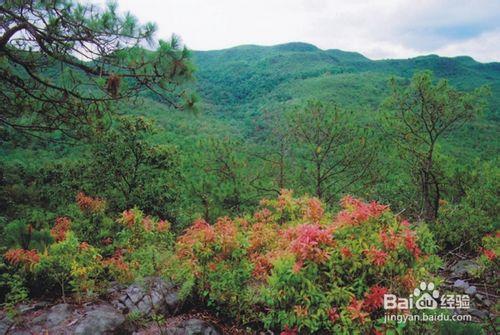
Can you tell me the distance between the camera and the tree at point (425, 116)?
957 cm

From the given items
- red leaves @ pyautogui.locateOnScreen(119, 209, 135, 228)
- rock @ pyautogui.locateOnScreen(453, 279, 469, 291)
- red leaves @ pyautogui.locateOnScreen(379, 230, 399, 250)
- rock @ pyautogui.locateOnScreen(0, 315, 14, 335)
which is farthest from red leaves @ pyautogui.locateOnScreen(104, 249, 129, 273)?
rock @ pyautogui.locateOnScreen(453, 279, 469, 291)

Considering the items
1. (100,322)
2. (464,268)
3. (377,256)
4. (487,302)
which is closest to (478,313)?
(487,302)

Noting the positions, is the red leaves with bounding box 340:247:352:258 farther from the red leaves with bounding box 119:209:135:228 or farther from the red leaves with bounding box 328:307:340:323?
the red leaves with bounding box 119:209:135:228

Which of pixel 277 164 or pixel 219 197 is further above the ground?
pixel 277 164

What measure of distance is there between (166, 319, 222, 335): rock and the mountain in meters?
34.5

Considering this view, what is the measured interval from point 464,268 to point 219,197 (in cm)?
738

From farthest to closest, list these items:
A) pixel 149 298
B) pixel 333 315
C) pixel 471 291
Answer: pixel 471 291, pixel 149 298, pixel 333 315

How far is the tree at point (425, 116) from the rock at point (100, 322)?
27.7ft

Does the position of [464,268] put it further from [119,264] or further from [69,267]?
[69,267]

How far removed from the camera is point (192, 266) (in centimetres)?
433

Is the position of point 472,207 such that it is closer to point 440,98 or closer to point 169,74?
point 440,98

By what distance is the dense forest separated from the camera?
303cm

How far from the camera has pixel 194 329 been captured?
13.5 feet

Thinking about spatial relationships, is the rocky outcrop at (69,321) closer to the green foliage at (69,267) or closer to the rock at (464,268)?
the green foliage at (69,267)
